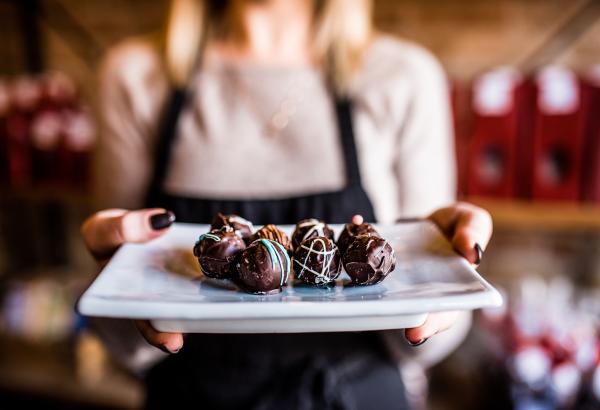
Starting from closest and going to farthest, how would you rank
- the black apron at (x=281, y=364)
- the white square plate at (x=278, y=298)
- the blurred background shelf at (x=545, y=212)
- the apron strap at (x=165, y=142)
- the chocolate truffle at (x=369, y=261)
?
the white square plate at (x=278, y=298)
the chocolate truffle at (x=369, y=261)
the black apron at (x=281, y=364)
the apron strap at (x=165, y=142)
the blurred background shelf at (x=545, y=212)

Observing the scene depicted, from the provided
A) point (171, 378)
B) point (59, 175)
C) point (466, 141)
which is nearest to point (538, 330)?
point (466, 141)

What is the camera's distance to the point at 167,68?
1.21 meters

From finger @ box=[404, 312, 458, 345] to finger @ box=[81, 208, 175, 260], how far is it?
33cm

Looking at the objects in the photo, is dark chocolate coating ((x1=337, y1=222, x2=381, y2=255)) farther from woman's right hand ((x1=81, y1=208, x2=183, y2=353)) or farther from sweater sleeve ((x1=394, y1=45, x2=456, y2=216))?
sweater sleeve ((x1=394, y1=45, x2=456, y2=216))

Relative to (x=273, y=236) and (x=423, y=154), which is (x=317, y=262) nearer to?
(x=273, y=236)

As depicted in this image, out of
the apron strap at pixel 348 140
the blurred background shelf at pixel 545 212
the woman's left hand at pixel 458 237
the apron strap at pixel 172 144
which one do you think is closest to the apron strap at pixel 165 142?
the apron strap at pixel 172 144

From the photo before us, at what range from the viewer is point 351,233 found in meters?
0.78

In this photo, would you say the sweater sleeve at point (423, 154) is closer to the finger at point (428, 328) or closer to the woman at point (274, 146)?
the woman at point (274, 146)

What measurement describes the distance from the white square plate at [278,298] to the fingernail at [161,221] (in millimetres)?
34

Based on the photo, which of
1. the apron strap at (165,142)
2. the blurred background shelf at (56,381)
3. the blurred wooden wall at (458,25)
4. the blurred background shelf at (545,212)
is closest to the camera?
Result: the apron strap at (165,142)

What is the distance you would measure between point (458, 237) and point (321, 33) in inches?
26.2

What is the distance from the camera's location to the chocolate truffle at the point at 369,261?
683 mm

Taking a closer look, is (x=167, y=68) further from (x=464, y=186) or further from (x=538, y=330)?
(x=538, y=330)

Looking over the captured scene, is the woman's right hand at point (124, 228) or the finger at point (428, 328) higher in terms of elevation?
the woman's right hand at point (124, 228)
